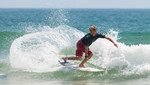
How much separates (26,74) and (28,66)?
0.90 metres

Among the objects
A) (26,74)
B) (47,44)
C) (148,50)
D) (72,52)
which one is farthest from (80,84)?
(72,52)

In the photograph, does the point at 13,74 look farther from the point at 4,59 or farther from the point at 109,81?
the point at 109,81

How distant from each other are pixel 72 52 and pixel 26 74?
14.8 feet

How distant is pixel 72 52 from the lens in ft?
41.5

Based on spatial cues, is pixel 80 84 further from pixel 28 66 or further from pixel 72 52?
pixel 72 52

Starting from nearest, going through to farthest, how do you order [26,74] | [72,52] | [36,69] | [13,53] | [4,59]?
[26,74]
[36,69]
[13,53]
[4,59]
[72,52]

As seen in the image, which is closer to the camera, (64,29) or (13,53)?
(13,53)

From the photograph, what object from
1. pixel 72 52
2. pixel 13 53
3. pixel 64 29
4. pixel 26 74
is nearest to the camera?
pixel 26 74

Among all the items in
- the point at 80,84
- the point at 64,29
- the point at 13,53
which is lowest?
the point at 80,84

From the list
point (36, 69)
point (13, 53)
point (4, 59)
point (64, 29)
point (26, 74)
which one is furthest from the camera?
point (64, 29)

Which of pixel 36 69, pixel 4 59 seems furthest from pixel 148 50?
pixel 4 59

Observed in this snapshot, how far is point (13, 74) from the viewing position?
27.9 feet

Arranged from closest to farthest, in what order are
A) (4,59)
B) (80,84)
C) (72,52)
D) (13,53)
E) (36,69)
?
(80,84), (36,69), (13,53), (4,59), (72,52)

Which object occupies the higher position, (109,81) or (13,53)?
(13,53)
